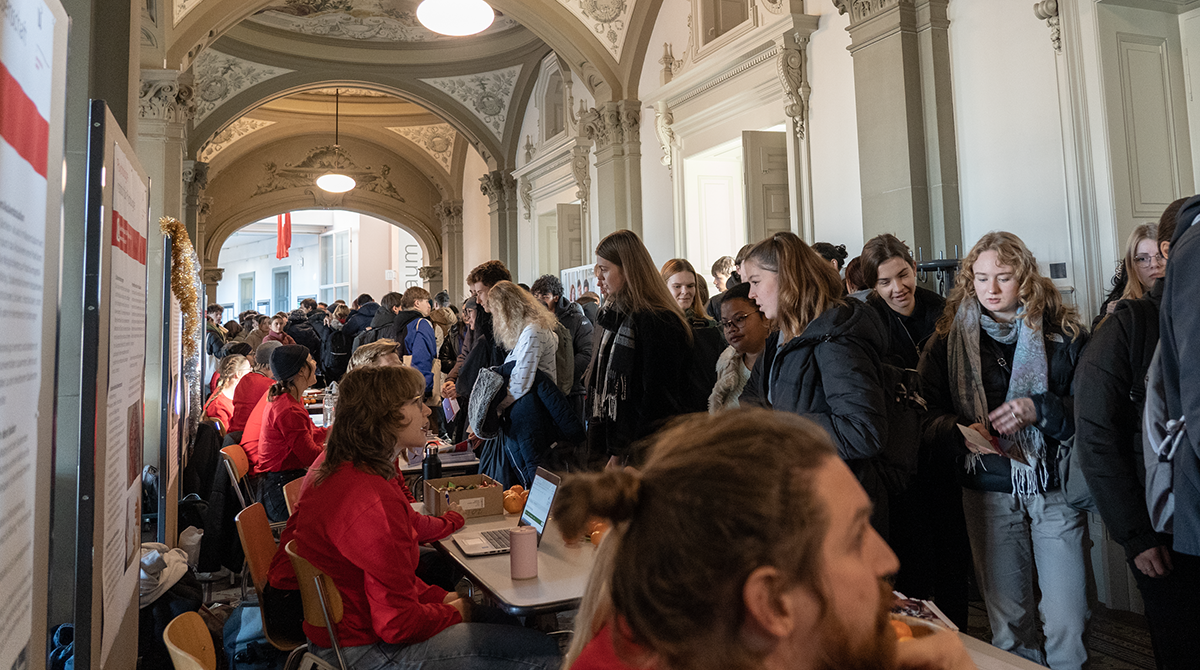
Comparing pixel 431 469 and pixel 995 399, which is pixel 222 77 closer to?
pixel 431 469

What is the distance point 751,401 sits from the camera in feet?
8.89

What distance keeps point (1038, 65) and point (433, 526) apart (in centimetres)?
428

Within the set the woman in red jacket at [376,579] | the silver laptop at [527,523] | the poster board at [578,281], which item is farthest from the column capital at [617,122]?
the woman in red jacket at [376,579]

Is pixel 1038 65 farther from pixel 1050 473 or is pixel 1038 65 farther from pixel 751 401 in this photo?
pixel 751 401

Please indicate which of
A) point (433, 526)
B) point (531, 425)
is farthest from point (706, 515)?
point (531, 425)

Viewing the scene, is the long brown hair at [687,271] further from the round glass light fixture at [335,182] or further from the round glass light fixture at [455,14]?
the round glass light fixture at [335,182]

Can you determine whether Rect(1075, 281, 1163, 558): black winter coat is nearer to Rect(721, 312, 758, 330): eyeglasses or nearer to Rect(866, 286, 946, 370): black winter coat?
Rect(866, 286, 946, 370): black winter coat

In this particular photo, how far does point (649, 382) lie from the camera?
336 centimetres

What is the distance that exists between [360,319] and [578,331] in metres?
5.21

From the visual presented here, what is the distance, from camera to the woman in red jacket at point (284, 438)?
4.29 metres

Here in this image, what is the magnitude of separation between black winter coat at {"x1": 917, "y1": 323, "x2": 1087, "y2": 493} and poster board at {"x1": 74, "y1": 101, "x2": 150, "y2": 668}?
263cm

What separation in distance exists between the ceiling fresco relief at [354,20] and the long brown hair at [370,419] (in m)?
10.0

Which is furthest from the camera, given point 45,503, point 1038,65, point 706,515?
point 1038,65

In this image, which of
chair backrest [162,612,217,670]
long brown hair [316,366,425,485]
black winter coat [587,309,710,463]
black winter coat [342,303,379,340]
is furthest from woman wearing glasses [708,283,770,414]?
black winter coat [342,303,379,340]
